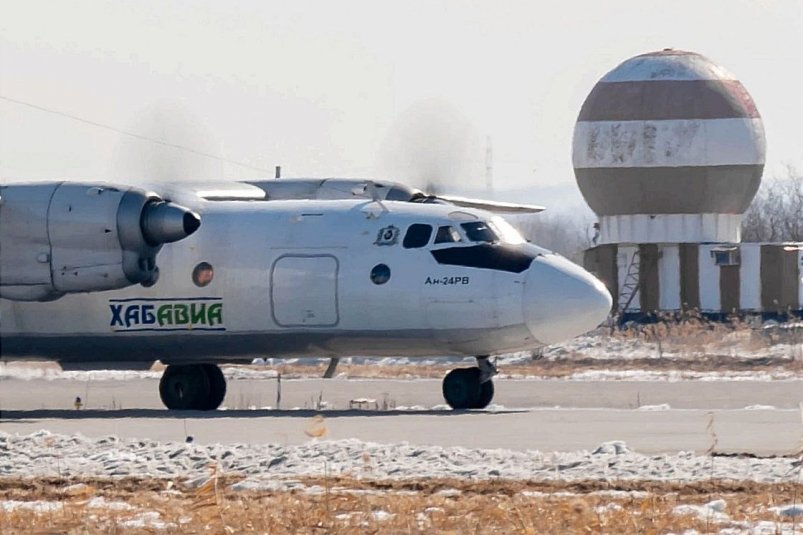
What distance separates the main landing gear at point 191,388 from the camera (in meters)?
28.9

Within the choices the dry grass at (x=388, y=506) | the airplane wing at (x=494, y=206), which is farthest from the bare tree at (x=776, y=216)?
the dry grass at (x=388, y=506)

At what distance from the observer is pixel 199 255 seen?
28.2m

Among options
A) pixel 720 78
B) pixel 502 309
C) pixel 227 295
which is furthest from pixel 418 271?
pixel 720 78

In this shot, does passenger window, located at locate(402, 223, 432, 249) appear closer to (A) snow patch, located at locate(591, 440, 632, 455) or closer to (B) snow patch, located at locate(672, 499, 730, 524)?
(A) snow patch, located at locate(591, 440, 632, 455)

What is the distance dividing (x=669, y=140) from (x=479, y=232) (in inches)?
1190

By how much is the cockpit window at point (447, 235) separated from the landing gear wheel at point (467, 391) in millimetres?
2093

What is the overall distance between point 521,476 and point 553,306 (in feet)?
30.8

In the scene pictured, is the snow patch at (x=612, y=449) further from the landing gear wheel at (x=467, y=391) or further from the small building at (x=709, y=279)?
the small building at (x=709, y=279)

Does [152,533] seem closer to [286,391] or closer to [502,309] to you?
[502,309]

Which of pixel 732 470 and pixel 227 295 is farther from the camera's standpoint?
pixel 227 295

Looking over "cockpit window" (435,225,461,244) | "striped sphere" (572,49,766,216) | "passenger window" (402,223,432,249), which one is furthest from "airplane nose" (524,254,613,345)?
"striped sphere" (572,49,766,216)

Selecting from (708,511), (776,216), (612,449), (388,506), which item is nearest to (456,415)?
(612,449)

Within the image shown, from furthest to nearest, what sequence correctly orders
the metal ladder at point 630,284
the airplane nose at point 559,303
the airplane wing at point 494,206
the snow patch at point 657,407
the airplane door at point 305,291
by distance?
the metal ladder at point 630,284 < the airplane wing at point 494,206 < the airplane door at point 305,291 < the snow patch at point 657,407 < the airplane nose at point 559,303

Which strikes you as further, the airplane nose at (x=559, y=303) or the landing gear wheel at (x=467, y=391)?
the landing gear wheel at (x=467, y=391)
